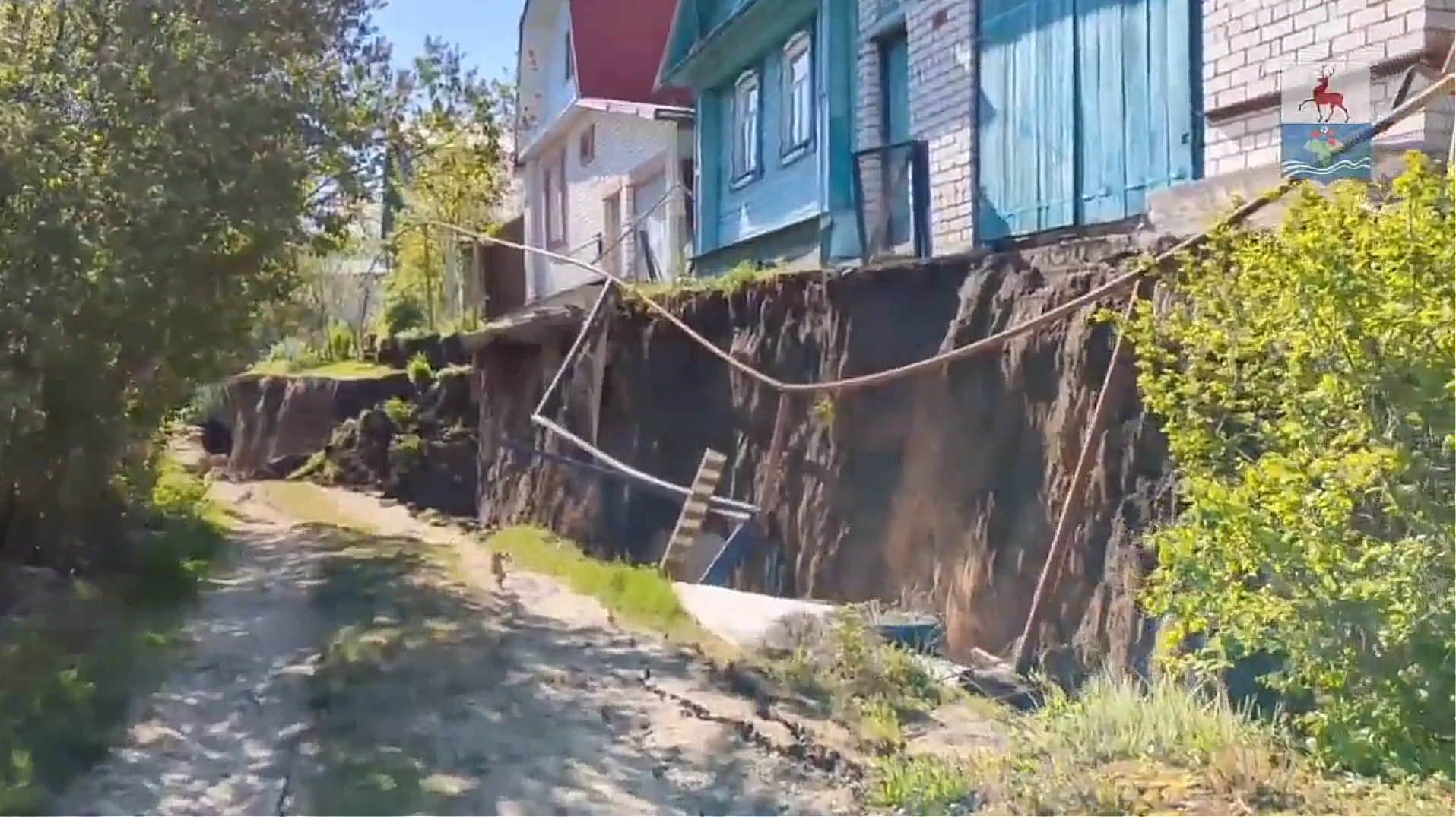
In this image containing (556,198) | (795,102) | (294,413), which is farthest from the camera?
(556,198)

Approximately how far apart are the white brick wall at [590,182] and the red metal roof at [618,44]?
2.04ft

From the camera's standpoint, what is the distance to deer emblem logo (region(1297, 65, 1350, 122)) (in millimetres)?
7281

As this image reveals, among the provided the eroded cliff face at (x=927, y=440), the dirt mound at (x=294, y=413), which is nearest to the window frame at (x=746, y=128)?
the eroded cliff face at (x=927, y=440)

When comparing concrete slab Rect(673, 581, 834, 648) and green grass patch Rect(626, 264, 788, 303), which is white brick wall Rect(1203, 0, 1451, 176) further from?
green grass patch Rect(626, 264, 788, 303)

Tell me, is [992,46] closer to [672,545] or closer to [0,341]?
[672,545]

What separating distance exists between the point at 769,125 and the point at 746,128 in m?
1.09

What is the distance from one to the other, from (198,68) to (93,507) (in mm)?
3882

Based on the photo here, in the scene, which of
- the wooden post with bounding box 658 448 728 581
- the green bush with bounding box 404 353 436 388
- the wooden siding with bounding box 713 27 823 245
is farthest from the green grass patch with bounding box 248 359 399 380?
the wooden post with bounding box 658 448 728 581

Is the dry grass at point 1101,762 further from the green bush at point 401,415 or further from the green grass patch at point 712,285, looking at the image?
the green bush at point 401,415

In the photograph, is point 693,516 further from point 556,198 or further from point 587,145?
point 556,198

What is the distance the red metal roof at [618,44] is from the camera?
24609mm

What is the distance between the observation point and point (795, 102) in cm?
1527

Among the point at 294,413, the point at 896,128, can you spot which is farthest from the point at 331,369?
the point at 896,128

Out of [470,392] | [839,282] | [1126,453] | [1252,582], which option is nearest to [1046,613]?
[1126,453]
